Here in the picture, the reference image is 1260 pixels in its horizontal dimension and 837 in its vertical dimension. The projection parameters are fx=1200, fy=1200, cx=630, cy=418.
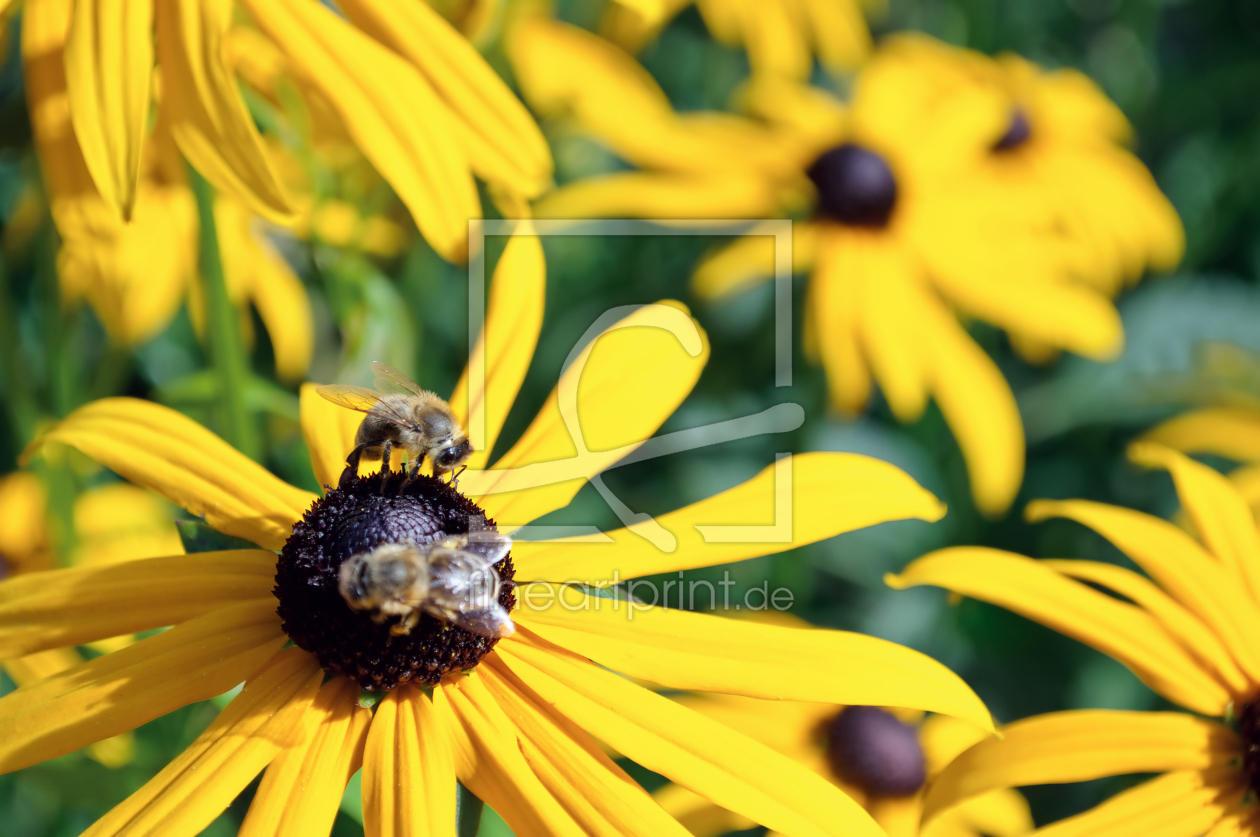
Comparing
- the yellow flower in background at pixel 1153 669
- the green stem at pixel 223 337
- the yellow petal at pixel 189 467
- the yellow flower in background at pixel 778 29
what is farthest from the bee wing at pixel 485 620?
the yellow flower in background at pixel 778 29

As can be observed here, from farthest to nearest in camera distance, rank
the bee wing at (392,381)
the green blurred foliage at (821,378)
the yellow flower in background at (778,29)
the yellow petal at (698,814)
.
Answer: the yellow flower in background at (778,29)
the green blurred foliage at (821,378)
the yellow petal at (698,814)
the bee wing at (392,381)

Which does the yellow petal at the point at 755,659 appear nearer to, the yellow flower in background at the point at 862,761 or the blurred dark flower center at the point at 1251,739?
the blurred dark flower center at the point at 1251,739

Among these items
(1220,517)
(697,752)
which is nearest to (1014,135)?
(1220,517)

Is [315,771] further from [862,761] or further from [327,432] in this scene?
[862,761]

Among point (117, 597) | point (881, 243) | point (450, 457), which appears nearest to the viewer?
point (117, 597)

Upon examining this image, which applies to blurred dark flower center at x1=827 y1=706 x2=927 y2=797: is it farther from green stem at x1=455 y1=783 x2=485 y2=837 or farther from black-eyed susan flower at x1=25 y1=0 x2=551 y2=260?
black-eyed susan flower at x1=25 y1=0 x2=551 y2=260
